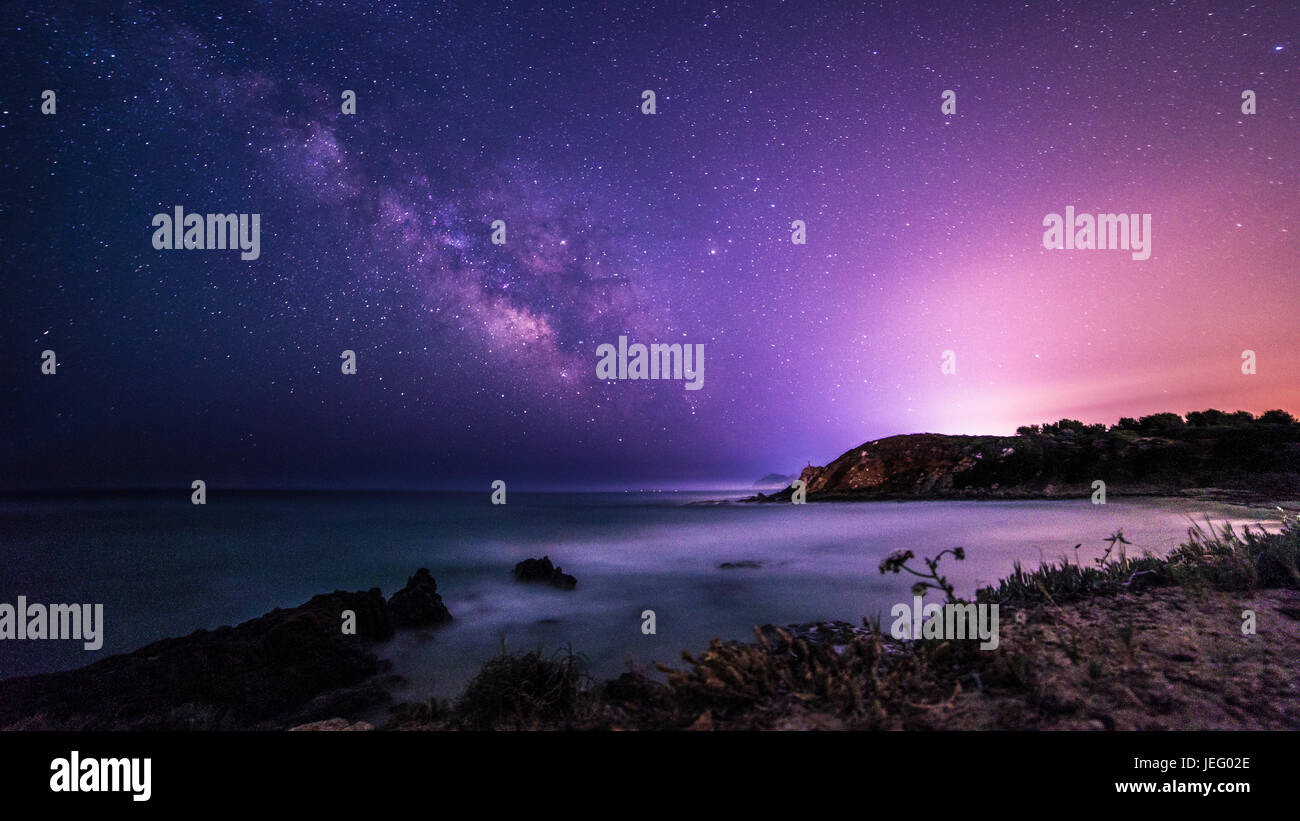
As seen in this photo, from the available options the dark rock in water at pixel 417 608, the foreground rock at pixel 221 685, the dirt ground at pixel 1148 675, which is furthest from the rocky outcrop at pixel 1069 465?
the foreground rock at pixel 221 685

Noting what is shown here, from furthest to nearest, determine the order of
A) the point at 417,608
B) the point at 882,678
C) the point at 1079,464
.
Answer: the point at 1079,464, the point at 417,608, the point at 882,678

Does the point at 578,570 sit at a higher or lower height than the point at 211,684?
lower

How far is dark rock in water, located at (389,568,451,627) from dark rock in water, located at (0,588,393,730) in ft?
5.87

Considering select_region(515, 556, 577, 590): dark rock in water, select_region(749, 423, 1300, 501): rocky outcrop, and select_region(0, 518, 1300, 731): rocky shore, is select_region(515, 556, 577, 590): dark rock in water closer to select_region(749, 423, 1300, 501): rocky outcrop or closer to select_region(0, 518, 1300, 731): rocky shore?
select_region(0, 518, 1300, 731): rocky shore

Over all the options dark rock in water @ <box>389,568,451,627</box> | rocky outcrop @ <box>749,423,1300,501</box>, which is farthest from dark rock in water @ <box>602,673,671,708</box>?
rocky outcrop @ <box>749,423,1300,501</box>

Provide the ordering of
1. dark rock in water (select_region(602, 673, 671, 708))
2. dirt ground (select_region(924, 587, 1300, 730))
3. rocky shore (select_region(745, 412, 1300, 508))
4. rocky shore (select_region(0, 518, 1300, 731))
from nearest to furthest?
1. dirt ground (select_region(924, 587, 1300, 730))
2. rocky shore (select_region(0, 518, 1300, 731))
3. dark rock in water (select_region(602, 673, 671, 708))
4. rocky shore (select_region(745, 412, 1300, 508))

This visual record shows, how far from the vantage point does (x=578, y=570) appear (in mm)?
18531

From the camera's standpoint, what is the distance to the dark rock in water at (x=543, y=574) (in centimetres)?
1573

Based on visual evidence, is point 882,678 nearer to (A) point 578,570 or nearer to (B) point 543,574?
(B) point 543,574

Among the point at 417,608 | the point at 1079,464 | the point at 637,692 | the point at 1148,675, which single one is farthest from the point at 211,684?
the point at 1079,464

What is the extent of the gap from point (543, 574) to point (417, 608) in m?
6.02

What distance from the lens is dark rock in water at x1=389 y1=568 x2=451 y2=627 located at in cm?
1075
